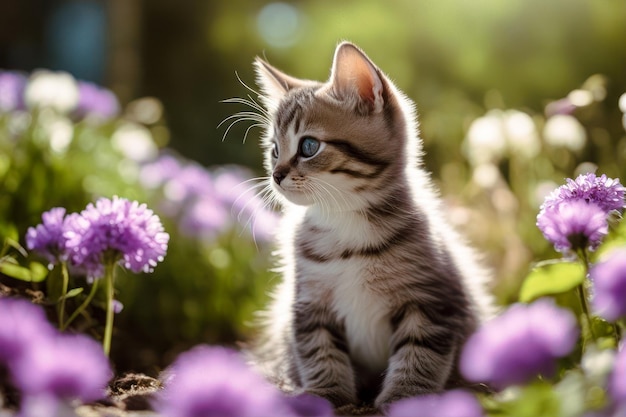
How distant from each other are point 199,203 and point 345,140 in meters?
1.20

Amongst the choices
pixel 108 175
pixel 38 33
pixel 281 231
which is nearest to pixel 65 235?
pixel 281 231

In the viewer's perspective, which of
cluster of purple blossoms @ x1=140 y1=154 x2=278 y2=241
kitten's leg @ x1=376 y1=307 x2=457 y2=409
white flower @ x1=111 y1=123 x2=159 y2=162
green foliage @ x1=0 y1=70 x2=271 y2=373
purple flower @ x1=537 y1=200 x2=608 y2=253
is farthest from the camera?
white flower @ x1=111 y1=123 x2=159 y2=162

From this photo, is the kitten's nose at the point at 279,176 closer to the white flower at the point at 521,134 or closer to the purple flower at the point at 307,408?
the purple flower at the point at 307,408

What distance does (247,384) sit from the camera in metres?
0.93

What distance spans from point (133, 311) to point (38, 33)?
13.2ft

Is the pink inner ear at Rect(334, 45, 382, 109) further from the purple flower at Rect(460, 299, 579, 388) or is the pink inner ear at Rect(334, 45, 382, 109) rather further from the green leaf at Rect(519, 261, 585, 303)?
the purple flower at Rect(460, 299, 579, 388)

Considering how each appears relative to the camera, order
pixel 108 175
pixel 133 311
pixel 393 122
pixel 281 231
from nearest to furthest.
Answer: pixel 393 122
pixel 281 231
pixel 133 311
pixel 108 175

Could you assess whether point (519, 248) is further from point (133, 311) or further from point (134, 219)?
point (134, 219)

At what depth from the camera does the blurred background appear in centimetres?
282

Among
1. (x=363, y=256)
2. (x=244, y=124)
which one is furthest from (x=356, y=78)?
(x=244, y=124)

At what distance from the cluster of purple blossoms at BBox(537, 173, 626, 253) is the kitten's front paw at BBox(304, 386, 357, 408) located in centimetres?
71

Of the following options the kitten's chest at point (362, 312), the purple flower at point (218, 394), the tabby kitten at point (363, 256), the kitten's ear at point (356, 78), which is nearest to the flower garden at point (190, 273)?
the purple flower at point (218, 394)

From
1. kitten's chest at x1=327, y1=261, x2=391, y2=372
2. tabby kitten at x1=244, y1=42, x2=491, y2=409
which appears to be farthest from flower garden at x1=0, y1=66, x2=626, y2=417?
kitten's chest at x1=327, y1=261, x2=391, y2=372

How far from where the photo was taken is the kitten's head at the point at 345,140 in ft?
6.49
